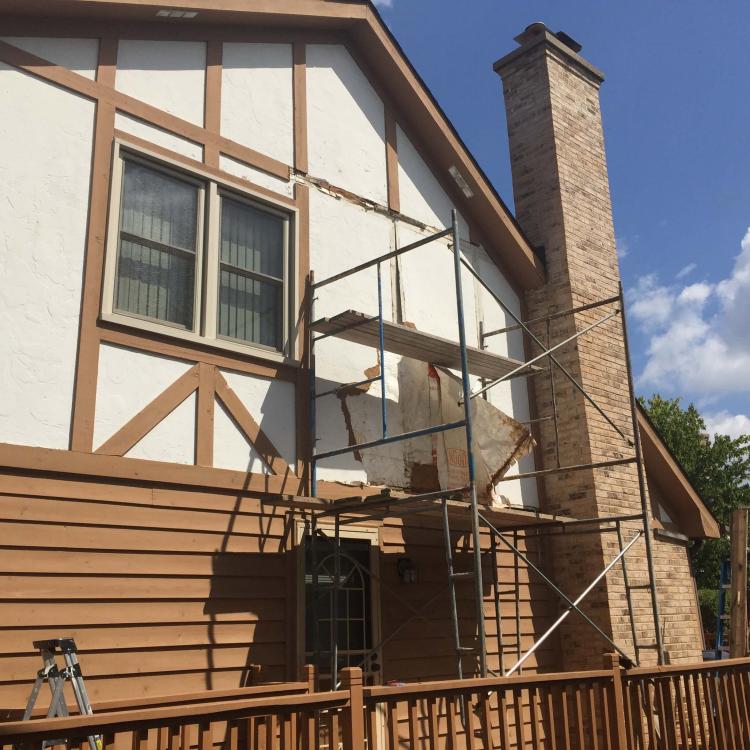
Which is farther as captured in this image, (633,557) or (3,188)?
(633,557)

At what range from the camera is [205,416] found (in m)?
7.10

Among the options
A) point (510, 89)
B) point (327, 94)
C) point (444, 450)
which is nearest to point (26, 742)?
point (444, 450)

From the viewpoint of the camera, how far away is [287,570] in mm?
7359

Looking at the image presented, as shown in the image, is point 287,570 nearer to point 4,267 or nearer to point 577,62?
point 4,267

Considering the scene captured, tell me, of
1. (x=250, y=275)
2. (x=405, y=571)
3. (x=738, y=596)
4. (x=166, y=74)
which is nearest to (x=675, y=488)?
(x=738, y=596)

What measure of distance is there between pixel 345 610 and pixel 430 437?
6.99ft

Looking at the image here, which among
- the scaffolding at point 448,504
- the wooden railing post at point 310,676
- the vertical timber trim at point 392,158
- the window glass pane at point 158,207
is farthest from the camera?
the vertical timber trim at point 392,158

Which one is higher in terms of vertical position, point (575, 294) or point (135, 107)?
point (135, 107)

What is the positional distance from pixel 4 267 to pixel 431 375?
15.4ft

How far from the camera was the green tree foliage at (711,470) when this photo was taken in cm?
3134

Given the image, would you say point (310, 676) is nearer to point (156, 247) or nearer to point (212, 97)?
point (156, 247)

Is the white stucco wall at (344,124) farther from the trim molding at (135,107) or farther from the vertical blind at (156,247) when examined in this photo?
the vertical blind at (156,247)

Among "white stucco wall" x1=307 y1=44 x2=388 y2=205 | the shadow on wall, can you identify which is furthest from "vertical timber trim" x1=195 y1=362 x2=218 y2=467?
"white stucco wall" x1=307 y1=44 x2=388 y2=205

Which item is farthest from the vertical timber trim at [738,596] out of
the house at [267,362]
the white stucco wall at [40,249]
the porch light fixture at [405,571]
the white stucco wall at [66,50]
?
the white stucco wall at [66,50]
